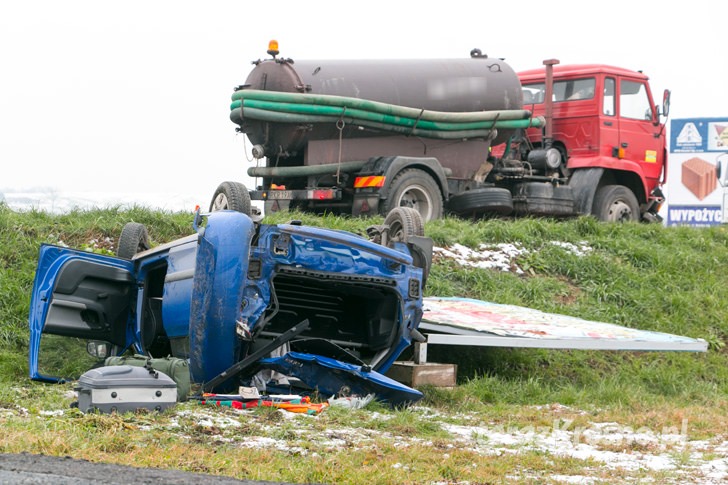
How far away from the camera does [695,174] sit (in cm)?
2331

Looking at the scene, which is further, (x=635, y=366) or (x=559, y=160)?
(x=559, y=160)

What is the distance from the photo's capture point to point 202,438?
207 inches

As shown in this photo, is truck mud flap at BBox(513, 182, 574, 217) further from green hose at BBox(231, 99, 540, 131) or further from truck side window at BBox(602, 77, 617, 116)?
green hose at BBox(231, 99, 540, 131)

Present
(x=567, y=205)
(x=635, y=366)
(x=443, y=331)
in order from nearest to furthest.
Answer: (x=443, y=331), (x=635, y=366), (x=567, y=205)

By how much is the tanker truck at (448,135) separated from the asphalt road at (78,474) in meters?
9.14

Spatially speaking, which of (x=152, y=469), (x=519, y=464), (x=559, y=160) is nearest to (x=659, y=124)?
(x=559, y=160)

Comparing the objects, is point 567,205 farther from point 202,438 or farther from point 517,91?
point 202,438

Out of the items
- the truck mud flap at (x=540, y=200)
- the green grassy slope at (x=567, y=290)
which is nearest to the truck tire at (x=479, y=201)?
the truck mud flap at (x=540, y=200)

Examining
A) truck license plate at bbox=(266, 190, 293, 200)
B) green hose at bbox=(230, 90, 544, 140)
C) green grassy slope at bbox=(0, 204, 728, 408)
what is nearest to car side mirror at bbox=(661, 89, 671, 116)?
green grassy slope at bbox=(0, 204, 728, 408)

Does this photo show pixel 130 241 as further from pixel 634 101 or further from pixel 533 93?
pixel 634 101

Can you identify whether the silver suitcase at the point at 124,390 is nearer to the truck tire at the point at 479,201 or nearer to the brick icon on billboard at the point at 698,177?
the truck tire at the point at 479,201

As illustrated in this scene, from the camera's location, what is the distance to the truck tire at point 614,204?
1639 centimetres

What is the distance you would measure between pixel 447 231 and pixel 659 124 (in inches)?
239

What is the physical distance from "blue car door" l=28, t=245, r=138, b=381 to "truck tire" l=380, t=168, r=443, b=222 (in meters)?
6.10
